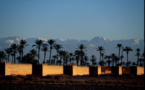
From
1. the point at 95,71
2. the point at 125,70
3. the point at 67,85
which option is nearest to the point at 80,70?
the point at 95,71

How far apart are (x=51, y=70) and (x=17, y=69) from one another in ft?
31.7

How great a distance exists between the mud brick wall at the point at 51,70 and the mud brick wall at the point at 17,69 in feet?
8.98

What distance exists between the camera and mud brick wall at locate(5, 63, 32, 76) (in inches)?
1693

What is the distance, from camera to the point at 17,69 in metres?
45.2

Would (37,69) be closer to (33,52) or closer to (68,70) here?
(68,70)

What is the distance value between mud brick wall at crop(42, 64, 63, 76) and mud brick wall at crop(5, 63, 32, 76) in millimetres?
2737

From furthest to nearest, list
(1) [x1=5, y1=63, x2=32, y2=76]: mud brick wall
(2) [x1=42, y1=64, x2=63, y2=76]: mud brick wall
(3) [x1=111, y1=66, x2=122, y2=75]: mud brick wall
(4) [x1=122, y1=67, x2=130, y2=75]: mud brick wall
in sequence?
(4) [x1=122, y1=67, x2=130, y2=75]: mud brick wall → (3) [x1=111, y1=66, x2=122, y2=75]: mud brick wall → (2) [x1=42, y1=64, x2=63, y2=76]: mud brick wall → (1) [x1=5, y1=63, x2=32, y2=76]: mud brick wall

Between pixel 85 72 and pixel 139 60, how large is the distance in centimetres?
7776

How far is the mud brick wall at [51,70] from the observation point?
50.6m

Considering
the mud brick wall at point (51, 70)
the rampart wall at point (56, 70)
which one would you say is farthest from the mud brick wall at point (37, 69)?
the mud brick wall at point (51, 70)

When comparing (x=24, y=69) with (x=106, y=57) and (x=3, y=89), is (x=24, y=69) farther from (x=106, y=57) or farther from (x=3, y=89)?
(x=106, y=57)

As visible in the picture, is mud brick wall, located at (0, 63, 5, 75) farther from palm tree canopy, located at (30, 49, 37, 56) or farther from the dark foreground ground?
palm tree canopy, located at (30, 49, 37, 56)

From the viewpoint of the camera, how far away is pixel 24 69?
47062 mm

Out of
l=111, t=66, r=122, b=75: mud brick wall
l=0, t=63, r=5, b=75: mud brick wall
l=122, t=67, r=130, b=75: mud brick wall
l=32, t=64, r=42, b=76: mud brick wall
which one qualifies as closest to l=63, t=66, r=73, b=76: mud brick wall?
l=32, t=64, r=42, b=76: mud brick wall
